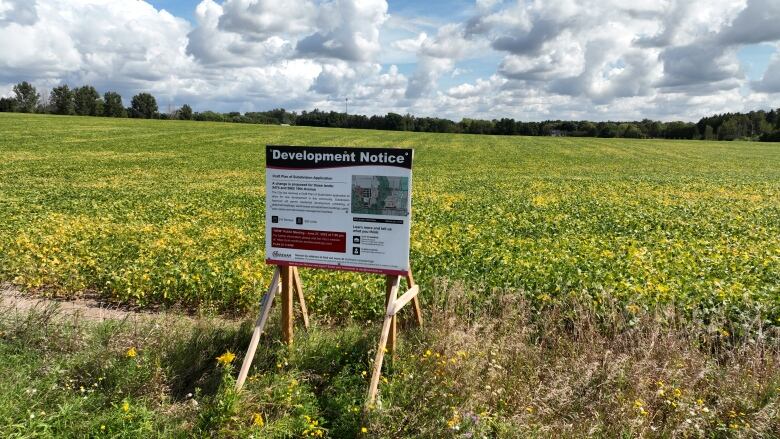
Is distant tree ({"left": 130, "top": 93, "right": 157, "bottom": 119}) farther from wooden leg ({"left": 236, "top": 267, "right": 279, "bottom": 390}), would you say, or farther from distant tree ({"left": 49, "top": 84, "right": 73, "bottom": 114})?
wooden leg ({"left": 236, "top": 267, "right": 279, "bottom": 390})

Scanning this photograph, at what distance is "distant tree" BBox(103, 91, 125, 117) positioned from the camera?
111188 mm

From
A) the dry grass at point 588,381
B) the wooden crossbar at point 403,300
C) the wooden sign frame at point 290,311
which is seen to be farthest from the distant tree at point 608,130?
the wooden sign frame at point 290,311

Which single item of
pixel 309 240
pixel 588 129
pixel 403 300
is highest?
pixel 588 129

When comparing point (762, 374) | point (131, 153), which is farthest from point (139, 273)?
point (131, 153)

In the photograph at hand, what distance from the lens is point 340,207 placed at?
4.85 m

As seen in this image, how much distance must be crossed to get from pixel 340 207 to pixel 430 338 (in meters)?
1.72

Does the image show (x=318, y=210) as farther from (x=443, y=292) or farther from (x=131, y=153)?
(x=131, y=153)

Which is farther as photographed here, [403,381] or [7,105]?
[7,105]

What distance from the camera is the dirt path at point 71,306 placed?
21.3 ft

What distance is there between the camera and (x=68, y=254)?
862 cm

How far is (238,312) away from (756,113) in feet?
478

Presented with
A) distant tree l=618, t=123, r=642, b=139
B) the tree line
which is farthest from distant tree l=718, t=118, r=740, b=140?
distant tree l=618, t=123, r=642, b=139

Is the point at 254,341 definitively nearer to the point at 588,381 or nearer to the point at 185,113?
the point at 588,381

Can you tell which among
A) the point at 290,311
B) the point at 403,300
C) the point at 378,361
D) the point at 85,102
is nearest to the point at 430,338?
the point at 403,300
